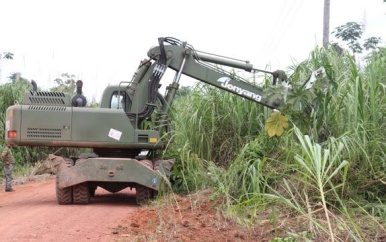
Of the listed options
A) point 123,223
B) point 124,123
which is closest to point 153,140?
point 124,123

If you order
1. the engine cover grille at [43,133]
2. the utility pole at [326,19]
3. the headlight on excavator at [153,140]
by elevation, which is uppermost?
the utility pole at [326,19]

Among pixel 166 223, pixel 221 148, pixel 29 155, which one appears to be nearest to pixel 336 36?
pixel 221 148

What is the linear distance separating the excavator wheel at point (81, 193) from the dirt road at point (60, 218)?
171 mm

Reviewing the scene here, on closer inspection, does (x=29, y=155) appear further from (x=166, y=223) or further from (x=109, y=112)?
(x=166, y=223)

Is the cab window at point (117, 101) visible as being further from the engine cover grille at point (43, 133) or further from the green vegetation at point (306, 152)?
the engine cover grille at point (43, 133)

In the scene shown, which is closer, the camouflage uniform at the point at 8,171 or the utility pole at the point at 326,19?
the camouflage uniform at the point at 8,171

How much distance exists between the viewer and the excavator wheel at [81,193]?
892 centimetres

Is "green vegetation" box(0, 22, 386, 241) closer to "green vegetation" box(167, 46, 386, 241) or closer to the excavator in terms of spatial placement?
"green vegetation" box(167, 46, 386, 241)

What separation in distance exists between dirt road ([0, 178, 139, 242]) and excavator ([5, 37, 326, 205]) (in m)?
0.42

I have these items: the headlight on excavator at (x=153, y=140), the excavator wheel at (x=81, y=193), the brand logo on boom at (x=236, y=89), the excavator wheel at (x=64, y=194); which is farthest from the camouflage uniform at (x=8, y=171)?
the brand logo on boom at (x=236, y=89)

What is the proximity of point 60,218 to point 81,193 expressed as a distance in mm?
1630

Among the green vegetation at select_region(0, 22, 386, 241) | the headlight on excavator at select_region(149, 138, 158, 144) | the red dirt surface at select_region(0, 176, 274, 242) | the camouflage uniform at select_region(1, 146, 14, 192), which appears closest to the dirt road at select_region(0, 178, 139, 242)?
the red dirt surface at select_region(0, 176, 274, 242)

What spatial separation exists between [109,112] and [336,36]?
8.90 metres

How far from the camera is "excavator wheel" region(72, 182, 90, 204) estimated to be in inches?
351
